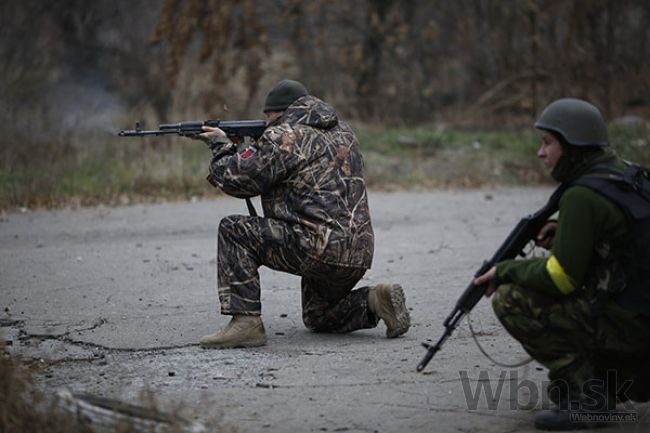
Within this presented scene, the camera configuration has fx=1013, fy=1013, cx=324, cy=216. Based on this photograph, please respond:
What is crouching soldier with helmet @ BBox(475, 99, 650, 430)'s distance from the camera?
4.27 m

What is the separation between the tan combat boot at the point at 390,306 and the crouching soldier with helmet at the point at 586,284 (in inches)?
63.6

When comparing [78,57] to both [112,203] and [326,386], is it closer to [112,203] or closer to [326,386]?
[112,203]

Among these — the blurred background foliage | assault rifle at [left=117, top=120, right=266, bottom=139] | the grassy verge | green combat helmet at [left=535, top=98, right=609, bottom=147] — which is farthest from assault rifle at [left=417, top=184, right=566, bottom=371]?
the blurred background foliage

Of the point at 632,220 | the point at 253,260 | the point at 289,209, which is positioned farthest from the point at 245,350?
the point at 632,220

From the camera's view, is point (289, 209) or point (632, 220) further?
point (289, 209)

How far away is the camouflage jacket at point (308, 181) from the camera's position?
580cm

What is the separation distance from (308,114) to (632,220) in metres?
2.29

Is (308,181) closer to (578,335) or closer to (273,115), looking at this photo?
(273,115)

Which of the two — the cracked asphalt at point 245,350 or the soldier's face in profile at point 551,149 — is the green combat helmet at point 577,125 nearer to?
the soldier's face in profile at point 551,149

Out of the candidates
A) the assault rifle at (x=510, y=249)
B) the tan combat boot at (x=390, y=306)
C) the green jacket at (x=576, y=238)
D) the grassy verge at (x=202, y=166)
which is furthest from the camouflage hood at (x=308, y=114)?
the grassy verge at (x=202, y=166)

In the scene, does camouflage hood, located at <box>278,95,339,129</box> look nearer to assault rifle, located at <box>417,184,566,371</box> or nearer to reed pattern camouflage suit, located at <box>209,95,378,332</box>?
reed pattern camouflage suit, located at <box>209,95,378,332</box>

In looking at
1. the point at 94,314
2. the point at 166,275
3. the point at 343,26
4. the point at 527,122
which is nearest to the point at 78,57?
the point at 343,26

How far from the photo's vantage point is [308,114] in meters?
5.96

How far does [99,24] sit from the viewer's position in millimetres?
18000
